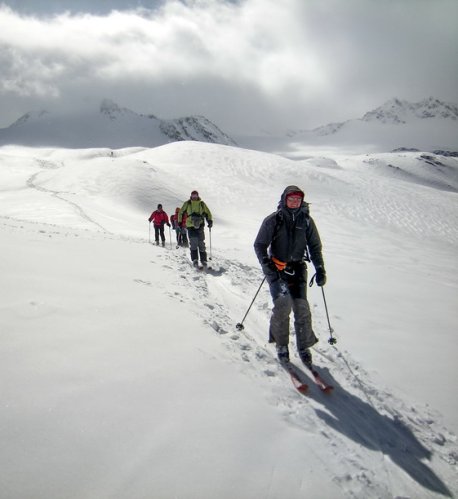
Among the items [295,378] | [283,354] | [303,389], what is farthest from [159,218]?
[303,389]

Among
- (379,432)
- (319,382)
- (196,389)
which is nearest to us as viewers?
(196,389)

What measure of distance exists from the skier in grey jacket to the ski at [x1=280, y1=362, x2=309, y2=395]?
134 mm

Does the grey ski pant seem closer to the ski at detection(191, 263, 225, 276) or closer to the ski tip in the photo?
the ski tip

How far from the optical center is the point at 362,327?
24.0ft

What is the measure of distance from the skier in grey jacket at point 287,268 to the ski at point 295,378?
0.44 ft

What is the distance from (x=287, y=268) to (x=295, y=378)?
158cm

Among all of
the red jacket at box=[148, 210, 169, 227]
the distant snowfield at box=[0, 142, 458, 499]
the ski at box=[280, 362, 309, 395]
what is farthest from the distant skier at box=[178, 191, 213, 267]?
the ski at box=[280, 362, 309, 395]

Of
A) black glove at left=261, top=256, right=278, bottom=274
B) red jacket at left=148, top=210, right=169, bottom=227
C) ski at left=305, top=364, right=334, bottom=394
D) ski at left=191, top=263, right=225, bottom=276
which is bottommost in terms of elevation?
ski at left=305, top=364, right=334, bottom=394

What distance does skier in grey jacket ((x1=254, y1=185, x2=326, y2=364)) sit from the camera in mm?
5332

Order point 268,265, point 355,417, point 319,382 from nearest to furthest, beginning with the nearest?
point 355,417 < point 319,382 < point 268,265

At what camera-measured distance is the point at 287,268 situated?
17.6ft

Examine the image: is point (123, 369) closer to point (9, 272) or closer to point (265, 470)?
point (265, 470)

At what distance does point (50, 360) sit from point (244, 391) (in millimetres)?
2043

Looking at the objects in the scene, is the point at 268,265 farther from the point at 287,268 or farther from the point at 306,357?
the point at 306,357
